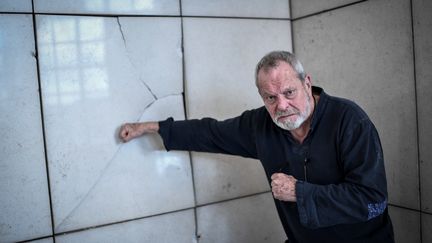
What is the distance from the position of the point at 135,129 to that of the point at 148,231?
21.3 inches

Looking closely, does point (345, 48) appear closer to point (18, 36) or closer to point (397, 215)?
point (397, 215)

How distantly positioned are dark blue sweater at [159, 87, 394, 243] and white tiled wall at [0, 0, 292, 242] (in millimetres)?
231

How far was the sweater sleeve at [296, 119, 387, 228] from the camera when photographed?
129cm

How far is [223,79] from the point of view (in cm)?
205

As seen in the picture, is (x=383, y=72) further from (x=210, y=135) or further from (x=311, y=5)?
(x=210, y=135)

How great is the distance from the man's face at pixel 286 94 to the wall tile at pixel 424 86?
0.58 m

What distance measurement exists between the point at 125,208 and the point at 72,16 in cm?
96

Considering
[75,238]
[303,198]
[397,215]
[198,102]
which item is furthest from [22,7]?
[397,215]

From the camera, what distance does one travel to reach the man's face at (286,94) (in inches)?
56.8

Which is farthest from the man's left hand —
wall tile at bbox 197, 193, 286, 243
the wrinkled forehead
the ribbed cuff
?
wall tile at bbox 197, 193, 286, 243

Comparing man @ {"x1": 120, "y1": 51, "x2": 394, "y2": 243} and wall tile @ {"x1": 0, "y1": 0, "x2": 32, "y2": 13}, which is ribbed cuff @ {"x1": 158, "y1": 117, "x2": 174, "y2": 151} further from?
wall tile @ {"x1": 0, "y1": 0, "x2": 32, "y2": 13}

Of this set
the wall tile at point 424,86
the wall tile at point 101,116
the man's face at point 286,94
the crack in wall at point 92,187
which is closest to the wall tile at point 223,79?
the wall tile at point 101,116

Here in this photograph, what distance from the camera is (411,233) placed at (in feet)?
5.81

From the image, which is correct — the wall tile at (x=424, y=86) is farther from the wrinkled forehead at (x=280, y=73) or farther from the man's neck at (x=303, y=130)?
the wrinkled forehead at (x=280, y=73)
